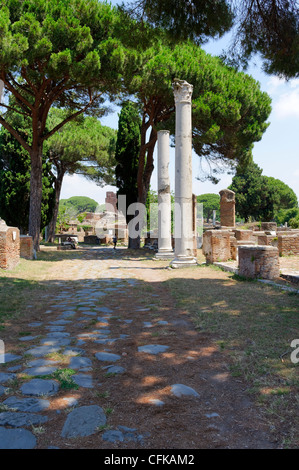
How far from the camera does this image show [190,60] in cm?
1472

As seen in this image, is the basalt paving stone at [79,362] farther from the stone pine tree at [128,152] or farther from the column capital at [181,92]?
the stone pine tree at [128,152]

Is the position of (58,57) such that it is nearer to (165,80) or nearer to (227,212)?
(165,80)

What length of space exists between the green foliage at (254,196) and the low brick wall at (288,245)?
1338 inches

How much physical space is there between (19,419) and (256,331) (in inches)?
103

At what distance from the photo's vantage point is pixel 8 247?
9148 millimetres

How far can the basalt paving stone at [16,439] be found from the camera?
193cm

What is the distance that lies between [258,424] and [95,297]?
174 inches

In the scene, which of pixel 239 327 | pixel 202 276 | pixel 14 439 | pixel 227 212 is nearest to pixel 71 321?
pixel 239 327

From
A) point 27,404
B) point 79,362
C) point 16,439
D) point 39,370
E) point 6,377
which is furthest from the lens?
point 79,362

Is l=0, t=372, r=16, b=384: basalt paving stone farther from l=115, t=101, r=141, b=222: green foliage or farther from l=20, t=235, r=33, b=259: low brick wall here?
l=115, t=101, r=141, b=222: green foliage

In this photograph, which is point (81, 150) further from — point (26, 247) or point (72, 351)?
point (72, 351)

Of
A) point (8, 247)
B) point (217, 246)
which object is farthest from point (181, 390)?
point (217, 246)

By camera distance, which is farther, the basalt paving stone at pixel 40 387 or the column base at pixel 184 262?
the column base at pixel 184 262

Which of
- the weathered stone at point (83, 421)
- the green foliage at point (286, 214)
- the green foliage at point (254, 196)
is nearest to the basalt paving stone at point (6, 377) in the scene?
the weathered stone at point (83, 421)
